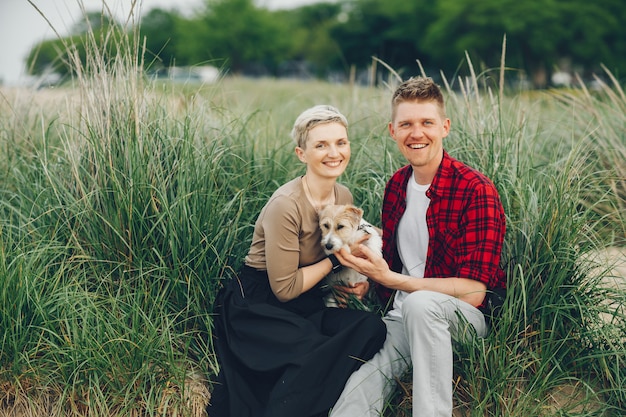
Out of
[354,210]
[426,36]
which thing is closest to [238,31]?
[426,36]

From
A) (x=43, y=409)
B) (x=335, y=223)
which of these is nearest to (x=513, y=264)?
(x=335, y=223)

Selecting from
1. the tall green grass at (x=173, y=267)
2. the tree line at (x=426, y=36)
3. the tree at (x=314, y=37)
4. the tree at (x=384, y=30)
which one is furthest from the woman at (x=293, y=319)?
the tree at (x=384, y=30)

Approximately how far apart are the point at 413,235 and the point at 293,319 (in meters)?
0.84

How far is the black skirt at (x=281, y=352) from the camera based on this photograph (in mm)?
3012

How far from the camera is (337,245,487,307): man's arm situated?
3.08 metres

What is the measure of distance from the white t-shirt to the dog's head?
0.34 m

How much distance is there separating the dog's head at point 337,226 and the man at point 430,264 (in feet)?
0.25

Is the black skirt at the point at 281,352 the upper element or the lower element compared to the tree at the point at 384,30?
lower

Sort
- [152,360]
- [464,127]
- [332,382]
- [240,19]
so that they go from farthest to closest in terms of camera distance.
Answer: [240,19] → [464,127] → [152,360] → [332,382]

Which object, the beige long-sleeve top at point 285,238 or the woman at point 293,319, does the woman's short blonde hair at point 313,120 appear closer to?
the woman at point 293,319

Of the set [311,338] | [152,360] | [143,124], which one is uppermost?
[143,124]

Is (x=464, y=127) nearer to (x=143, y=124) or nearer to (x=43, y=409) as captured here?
(x=143, y=124)

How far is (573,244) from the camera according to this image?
11.3 ft

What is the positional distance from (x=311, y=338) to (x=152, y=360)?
35.6 inches
